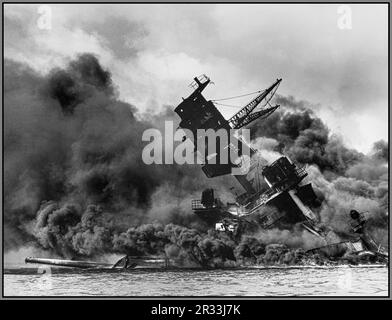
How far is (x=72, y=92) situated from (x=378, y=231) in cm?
1705

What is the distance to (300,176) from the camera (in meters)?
24.9

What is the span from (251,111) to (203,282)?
8799mm

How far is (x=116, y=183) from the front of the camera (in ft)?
84.6

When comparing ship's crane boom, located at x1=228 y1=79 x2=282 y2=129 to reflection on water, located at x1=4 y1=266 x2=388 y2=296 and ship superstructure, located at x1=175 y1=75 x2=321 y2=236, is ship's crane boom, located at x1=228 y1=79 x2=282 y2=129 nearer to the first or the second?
ship superstructure, located at x1=175 y1=75 x2=321 y2=236

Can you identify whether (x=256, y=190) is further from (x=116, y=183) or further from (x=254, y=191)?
(x=116, y=183)

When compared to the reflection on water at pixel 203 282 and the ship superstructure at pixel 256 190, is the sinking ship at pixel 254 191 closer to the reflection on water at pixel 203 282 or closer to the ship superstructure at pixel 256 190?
the ship superstructure at pixel 256 190

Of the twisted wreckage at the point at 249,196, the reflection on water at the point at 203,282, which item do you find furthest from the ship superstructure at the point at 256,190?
the reflection on water at the point at 203,282

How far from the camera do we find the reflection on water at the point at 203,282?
2219 centimetres

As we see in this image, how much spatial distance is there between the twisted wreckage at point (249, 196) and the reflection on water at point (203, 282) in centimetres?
94

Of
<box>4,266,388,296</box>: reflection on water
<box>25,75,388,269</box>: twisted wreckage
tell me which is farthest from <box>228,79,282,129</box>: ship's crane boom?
<box>4,266,388,296</box>: reflection on water

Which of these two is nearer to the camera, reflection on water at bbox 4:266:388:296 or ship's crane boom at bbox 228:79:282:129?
reflection on water at bbox 4:266:388:296

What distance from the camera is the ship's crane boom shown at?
81.4ft

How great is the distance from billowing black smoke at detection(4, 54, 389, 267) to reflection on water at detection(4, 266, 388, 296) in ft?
3.44

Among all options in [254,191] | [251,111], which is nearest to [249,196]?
[254,191]
